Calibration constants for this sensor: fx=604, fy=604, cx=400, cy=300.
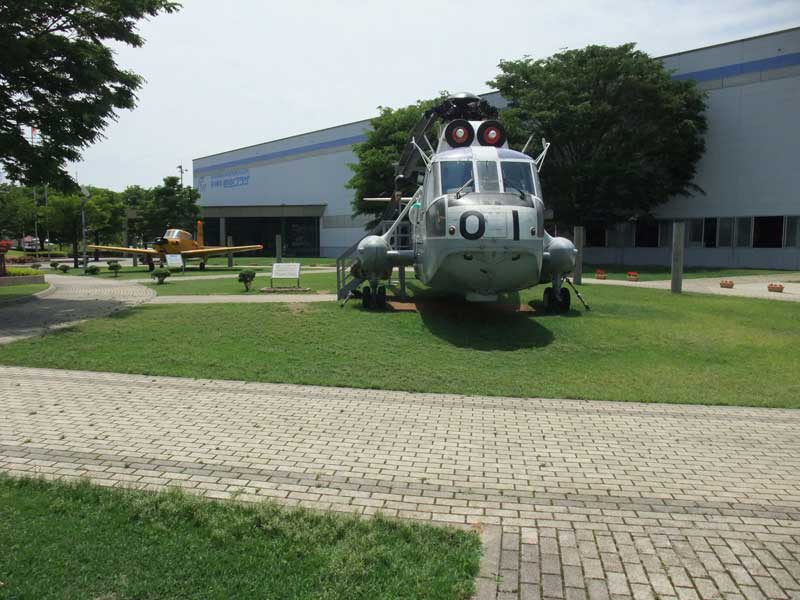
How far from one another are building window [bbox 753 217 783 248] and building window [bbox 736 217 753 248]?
330 mm

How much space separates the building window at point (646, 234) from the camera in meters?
40.3

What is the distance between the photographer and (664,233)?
39969 millimetres

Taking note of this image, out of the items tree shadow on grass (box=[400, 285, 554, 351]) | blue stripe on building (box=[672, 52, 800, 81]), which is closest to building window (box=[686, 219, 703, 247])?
blue stripe on building (box=[672, 52, 800, 81])

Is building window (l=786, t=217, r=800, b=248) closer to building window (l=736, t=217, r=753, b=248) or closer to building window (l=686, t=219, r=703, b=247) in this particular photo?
building window (l=736, t=217, r=753, b=248)

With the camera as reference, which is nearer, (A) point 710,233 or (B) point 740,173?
(B) point 740,173

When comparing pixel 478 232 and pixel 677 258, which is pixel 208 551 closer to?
pixel 478 232

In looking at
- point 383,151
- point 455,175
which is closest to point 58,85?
point 455,175

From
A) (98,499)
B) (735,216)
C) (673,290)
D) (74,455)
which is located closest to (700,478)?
(98,499)

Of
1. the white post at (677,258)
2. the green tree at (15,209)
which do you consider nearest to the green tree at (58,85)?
the white post at (677,258)

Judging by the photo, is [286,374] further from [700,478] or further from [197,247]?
[197,247]

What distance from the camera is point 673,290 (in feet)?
63.3

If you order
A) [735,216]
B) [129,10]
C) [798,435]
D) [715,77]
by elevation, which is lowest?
[798,435]

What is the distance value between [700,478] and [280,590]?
3892 mm

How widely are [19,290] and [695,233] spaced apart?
36557 millimetres
